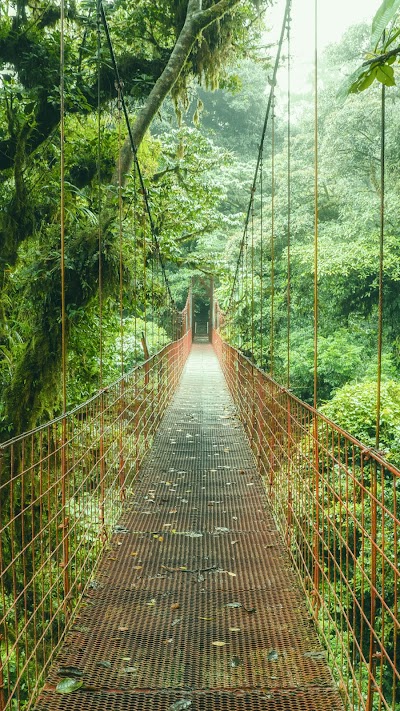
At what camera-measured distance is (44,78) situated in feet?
17.1

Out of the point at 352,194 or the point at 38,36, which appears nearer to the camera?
the point at 38,36

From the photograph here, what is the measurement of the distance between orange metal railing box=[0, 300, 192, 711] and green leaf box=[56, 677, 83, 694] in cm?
7

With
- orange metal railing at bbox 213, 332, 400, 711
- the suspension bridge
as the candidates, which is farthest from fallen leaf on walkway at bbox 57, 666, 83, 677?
orange metal railing at bbox 213, 332, 400, 711

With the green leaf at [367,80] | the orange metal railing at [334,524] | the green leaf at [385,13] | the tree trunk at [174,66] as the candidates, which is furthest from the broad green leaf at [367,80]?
the tree trunk at [174,66]

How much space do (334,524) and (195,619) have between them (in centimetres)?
72

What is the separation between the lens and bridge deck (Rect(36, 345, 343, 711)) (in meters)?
1.76

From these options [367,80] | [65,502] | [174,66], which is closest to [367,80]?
[367,80]

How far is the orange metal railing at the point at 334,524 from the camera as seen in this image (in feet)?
4.46

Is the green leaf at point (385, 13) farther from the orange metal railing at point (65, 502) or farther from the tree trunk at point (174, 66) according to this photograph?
the tree trunk at point (174, 66)

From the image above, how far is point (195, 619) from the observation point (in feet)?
7.30

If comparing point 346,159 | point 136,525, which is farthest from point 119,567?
point 346,159

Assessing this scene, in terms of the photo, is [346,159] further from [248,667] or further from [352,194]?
[248,667]

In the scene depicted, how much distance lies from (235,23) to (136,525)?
18.0 ft

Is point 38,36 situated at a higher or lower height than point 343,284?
higher
